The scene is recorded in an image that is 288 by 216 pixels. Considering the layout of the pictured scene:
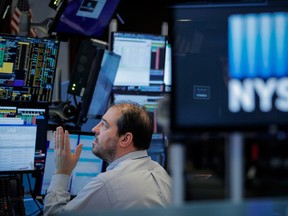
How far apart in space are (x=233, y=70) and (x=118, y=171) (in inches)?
58.2

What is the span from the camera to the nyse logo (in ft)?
3.67

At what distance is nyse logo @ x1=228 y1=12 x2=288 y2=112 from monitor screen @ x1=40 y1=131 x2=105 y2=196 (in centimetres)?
209

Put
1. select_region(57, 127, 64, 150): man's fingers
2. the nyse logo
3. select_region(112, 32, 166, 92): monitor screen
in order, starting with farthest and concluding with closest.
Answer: select_region(112, 32, 166, 92): monitor screen, select_region(57, 127, 64, 150): man's fingers, the nyse logo

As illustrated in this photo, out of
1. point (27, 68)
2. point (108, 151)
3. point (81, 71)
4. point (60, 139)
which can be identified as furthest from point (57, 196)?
point (81, 71)

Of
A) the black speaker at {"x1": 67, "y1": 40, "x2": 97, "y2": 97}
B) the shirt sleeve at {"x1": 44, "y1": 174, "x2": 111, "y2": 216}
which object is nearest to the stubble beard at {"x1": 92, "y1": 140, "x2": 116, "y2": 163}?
the shirt sleeve at {"x1": 44, "y1": 174, "x2": 111, "y2": 216}

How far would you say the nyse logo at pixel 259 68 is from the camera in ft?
3.67

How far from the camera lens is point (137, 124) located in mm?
2852

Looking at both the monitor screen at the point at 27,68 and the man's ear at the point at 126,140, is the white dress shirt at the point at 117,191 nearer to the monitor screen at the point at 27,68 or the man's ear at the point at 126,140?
the man's ear at the point at 126,140

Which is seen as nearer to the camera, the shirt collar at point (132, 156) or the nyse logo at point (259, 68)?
the nyse logo at point (259, 68)

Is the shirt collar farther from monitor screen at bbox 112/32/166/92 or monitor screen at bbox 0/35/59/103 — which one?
monitor screen at bbox 112/32/166/92

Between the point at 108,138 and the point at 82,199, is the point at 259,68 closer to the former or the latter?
the point at 82,199

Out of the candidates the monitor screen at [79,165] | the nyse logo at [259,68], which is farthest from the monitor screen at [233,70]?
the monitor screen at [79,165]

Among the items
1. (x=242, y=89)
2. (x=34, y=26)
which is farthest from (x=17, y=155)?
(x=242, y=89)

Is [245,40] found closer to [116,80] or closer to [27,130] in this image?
[27,130]
